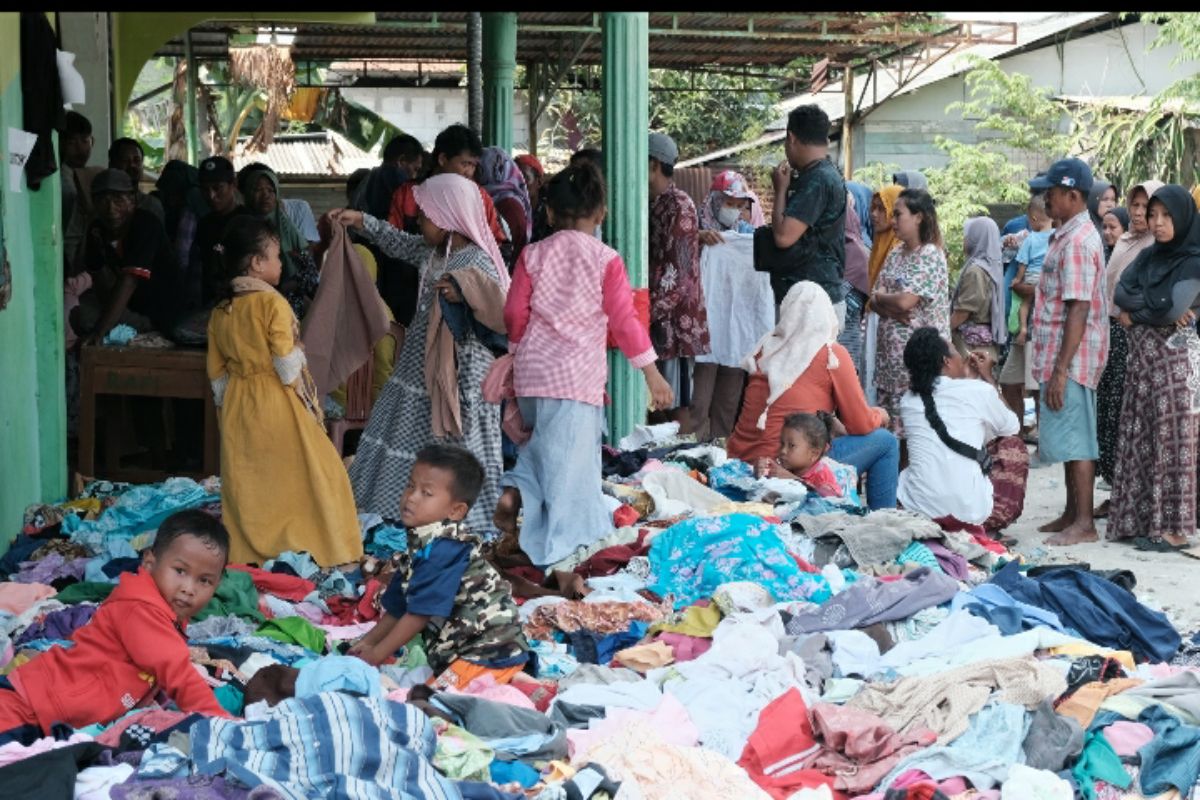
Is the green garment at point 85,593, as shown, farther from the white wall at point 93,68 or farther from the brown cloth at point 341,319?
the white wall at point 93,68

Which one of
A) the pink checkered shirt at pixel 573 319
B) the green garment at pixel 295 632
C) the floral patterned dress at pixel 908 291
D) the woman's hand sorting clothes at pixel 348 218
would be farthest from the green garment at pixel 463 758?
the floral patterned dress at pixel 908 291

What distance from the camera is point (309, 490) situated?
21.8ft

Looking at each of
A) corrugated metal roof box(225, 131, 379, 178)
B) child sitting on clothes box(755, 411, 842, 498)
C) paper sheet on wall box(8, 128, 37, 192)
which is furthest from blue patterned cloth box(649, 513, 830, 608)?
corrugated metal roof box(225, 131, 379, 178)

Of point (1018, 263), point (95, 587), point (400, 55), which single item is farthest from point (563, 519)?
point (400, 55)

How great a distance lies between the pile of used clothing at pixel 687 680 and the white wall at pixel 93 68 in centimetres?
683

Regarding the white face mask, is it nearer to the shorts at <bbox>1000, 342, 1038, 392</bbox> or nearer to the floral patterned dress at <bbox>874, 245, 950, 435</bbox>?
A: the floral patterned dress at <bbox>874, 245, 950, 435</bbox>

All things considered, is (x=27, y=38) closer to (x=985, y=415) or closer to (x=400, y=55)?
(x=985, y=415)

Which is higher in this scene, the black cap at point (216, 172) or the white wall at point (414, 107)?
the white wall at point (414, 107)

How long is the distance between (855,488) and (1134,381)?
1954 mm

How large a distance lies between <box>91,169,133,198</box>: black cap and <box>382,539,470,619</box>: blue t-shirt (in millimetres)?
4763

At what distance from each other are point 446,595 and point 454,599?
0.17ft

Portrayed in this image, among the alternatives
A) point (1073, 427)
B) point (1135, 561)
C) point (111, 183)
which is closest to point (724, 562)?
point (1135, 561)

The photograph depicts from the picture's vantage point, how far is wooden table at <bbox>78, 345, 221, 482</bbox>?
27.0ft

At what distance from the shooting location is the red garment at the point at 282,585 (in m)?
6.11
